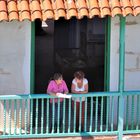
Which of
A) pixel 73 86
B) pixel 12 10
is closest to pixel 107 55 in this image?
pixel 73 86

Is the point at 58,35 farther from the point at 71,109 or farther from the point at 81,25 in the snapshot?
the point at 71,109

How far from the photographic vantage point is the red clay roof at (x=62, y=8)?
8.93 meters

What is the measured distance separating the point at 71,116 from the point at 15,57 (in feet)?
5.81

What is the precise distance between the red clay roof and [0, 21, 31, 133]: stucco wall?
1.32 m

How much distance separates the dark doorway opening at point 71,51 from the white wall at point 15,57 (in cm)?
46

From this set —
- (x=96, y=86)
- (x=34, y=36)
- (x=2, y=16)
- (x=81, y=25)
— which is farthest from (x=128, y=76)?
(x=2, y=16)

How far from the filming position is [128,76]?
10867 mm

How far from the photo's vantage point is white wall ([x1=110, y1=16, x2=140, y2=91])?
10688mm

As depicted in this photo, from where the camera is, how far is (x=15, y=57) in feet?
34.2

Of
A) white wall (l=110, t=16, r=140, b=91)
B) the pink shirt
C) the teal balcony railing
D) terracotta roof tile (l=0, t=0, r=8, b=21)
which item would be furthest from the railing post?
terracotta roof tile (l=0, t=0, r=8, b=21)

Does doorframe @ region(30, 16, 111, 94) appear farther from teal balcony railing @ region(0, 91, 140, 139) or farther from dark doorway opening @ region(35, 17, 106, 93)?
teal balcony railing @ region(0, 91, 140, 139)

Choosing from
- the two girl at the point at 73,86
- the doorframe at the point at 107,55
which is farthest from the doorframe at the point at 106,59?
the two girl at the point at 73,86

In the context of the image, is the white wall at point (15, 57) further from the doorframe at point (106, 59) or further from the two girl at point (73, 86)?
the two girl at point (73, 86)

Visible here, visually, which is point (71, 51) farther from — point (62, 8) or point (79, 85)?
point (62, 8)
